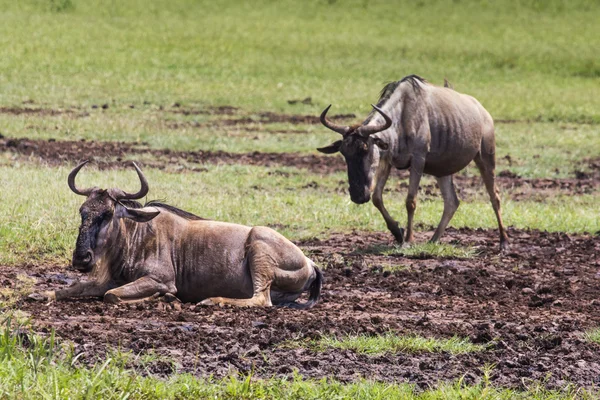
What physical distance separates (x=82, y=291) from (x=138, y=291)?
462mm

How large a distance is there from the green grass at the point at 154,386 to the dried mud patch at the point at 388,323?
202 mm

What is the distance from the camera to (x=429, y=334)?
8.09 meters

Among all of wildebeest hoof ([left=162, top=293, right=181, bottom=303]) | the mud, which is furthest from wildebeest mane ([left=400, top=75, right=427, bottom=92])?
wildebeest hoof ([left=162, top=293, right=181, bottom=303])

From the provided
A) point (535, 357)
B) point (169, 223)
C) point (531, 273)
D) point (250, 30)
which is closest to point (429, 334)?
point (535, 357)

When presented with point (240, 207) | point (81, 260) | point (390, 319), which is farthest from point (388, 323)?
point (240, 207)

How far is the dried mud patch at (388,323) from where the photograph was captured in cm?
709

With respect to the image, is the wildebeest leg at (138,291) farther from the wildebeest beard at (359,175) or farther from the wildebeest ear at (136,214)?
the wildebeest beard at (359,175)

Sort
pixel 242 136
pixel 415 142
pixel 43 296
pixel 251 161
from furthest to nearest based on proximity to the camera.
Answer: pixel 242 136 < pixel 251 161 < pixel 415 142 < pixel 43 296

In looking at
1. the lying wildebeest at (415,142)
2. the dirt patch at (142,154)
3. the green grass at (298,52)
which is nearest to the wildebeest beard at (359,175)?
the lying wildebeest at (415,142)

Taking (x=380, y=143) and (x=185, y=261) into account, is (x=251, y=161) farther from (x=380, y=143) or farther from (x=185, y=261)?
(x=185, y=261)

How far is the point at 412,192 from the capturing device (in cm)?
1308

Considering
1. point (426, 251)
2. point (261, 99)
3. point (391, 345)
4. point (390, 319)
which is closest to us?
point (391, 345)

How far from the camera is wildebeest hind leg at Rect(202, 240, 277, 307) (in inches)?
353

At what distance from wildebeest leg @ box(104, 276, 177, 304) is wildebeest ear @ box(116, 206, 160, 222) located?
0.51 metres
